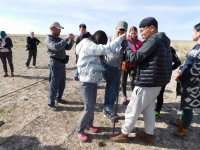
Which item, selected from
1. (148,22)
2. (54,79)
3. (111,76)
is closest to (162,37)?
(148,22)

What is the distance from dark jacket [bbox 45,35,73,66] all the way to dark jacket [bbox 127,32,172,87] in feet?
6.89

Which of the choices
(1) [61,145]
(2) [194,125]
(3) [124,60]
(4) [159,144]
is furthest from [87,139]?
(2) [194,125]

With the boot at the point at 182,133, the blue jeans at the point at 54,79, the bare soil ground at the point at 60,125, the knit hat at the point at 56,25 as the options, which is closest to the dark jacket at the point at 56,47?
the blue jeans at the point at 54,79

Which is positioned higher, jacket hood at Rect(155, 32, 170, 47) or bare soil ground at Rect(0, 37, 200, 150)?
jacket hood at Rect(155, 32, 170, 47)

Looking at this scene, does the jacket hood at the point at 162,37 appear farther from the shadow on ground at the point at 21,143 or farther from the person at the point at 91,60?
the shadow on ground at the point at 21,143

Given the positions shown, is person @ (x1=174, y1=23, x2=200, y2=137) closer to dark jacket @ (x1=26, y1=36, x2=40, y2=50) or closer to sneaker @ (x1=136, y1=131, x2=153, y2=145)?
sneaker @ (x1=136, y1=131, x2=153, y2=145)

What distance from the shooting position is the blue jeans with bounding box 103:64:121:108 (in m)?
6.16

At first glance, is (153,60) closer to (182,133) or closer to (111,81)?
(111,81)

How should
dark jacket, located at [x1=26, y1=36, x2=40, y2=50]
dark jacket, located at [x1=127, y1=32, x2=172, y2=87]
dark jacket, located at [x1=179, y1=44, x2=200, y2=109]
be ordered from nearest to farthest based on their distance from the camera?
dark jacket, located at [x1=127, y1=32, x2=172, y2=87] → dark jacket, located at [x1=179, y1=44, x2=200, y2=109] → dark jacket, located at [x1=26, y1=36, x2=40, y2=50]

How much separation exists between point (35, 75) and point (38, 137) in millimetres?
6337

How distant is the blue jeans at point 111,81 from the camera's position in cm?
616

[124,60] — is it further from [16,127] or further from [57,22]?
[16,127]

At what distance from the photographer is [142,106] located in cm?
487

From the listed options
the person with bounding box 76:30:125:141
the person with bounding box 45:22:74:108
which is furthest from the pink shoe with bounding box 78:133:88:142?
the person with bounding box 45:22:74:108
